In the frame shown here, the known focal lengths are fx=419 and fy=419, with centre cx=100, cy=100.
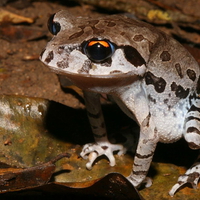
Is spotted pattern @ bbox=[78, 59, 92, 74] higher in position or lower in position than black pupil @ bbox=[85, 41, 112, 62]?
lower

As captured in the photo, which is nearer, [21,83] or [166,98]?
[166,98]

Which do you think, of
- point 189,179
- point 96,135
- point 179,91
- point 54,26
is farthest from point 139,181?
point 54,26

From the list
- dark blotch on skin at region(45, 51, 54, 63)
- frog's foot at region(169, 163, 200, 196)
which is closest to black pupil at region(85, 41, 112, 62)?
dark blotch on skin at region(45, 51, 54, 63)

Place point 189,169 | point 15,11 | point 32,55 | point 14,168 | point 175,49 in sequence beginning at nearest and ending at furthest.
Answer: point 14,168 < point 175,49 < point 189,169 < point 32,55 < point 15,11

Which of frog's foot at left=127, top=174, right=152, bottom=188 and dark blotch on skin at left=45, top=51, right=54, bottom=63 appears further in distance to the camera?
frog's foot at left=127, top=174, right=152, bottom=188

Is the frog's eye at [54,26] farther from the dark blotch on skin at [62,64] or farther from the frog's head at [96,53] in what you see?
the dark blotch on skin at [62,64]

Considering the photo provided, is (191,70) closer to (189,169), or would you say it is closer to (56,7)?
(189,169)

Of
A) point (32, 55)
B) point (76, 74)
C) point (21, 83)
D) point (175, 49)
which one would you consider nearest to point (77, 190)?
point (76, 74)

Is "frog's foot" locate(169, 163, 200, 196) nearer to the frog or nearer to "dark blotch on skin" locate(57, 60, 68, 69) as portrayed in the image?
the frog
